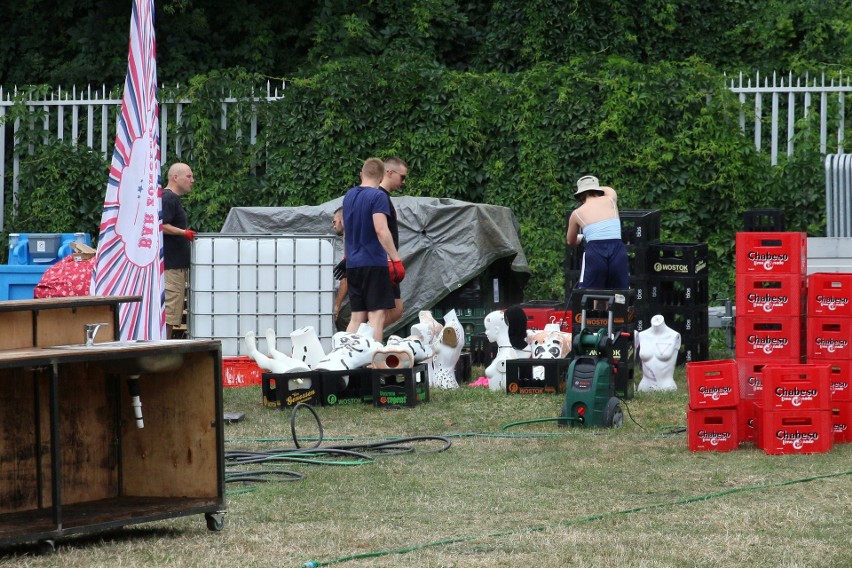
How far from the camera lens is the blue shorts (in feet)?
37.5

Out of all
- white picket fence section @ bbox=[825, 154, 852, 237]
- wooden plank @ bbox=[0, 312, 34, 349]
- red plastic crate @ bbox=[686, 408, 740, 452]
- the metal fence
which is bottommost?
red plastic crate @ bbox=[686, 408, 740, 452]

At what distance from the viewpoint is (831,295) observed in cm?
847

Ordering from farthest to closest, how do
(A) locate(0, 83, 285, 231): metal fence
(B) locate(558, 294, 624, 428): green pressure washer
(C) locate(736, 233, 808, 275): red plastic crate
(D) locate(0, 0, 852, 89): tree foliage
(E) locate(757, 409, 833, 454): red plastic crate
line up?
(D) locate(0, 0, 852, 89): tree foliage
(A) locate(0, 83, 285, 231): metal fence
(B) locate(558, 294, 624, 428): green pressure washer
(C) locate(736, 233, 808, 275): red plastic crate
(E) locate(757, 409, 833, 454): red plastic crate

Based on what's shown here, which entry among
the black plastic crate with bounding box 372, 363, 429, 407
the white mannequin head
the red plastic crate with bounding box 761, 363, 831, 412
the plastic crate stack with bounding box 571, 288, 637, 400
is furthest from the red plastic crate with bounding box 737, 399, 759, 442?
the white mannequin head

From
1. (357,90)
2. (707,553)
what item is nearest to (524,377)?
(707,553)

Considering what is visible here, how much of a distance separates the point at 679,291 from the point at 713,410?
486cm

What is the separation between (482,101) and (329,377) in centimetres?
716

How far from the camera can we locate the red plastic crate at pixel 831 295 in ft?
27.6

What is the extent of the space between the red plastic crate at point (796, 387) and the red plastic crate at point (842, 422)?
44cm

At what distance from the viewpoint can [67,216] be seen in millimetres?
16734

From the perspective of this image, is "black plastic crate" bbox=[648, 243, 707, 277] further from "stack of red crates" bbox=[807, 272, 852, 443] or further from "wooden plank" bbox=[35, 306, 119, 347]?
"wooden plank" bbox=[35, 306, 119, 347]

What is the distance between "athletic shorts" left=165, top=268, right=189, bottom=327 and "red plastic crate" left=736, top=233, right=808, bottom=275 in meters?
5.95

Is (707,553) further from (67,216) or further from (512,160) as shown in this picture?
(67,216)

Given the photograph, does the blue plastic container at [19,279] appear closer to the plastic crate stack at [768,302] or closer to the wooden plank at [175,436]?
the plastic crate stack at [768,302]
